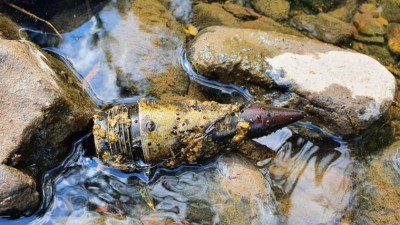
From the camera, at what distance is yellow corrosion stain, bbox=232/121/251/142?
3.20 m

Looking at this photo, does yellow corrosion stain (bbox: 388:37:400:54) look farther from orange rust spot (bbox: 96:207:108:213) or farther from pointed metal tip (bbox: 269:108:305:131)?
orange rust spot (bbox: 96:207:108:213)

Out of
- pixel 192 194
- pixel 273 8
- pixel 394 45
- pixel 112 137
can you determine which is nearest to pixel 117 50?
pixel 112 137

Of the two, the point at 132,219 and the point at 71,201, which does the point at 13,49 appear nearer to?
the point at 71,201

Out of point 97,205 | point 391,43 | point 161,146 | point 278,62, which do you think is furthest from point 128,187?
point 391,43

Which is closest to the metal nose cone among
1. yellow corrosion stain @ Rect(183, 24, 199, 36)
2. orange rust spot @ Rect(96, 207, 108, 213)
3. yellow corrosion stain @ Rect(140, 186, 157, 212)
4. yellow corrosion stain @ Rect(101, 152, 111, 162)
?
yellow corrosion stain @ Rect(140, 186, 157, 212)

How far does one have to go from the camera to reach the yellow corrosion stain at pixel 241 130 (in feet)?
10.5

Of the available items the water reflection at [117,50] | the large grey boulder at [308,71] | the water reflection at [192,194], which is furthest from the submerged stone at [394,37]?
the water reflection at [117,50]

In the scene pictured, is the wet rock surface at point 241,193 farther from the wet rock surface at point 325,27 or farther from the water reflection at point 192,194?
the wet rock surface at point 325,27

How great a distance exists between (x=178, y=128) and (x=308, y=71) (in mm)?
1363

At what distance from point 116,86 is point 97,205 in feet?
3.64

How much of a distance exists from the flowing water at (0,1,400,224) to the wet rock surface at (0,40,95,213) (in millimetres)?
231

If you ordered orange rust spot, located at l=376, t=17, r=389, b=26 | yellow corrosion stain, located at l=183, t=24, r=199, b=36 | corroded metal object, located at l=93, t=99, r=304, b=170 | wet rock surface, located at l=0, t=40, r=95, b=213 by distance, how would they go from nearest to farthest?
wet rock surface, located at l=0, t=40, r=95, b=213, corroded metal object, located at l=93, t=99, r=304, b=170, yellow corrosion stain, located at l=183, t=24, r=199, b=36, orange rust spot, located at l=376, t=17, r=389, b=26

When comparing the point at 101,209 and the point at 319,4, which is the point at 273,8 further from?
the point at 101,209

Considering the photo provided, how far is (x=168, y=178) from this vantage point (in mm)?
3520
